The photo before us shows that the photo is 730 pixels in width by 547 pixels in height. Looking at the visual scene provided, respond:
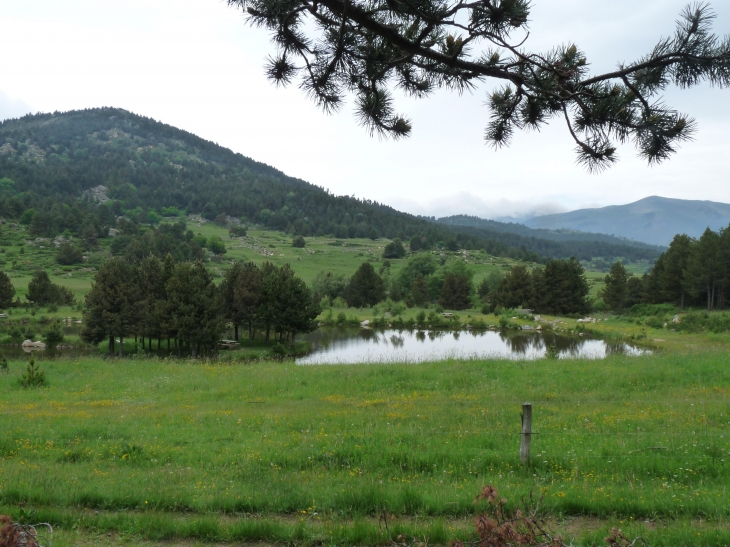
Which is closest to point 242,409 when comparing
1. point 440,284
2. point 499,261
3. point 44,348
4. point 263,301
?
point 263,301

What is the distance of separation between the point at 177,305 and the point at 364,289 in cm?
5169

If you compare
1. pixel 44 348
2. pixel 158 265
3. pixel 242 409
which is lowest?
pixel 44 348

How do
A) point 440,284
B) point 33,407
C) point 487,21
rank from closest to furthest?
point 487,21, point 33,407, point 440,284

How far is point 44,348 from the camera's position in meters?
39.2

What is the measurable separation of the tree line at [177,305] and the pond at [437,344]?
5954 millimetres

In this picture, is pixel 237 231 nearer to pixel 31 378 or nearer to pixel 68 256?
pixel 68 256

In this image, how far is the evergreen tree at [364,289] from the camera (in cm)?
8375

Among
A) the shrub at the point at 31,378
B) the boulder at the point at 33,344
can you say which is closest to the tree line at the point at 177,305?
the boulder at the point at 33,344

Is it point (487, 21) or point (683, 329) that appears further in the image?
point (683, 329)

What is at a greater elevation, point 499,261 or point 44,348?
point 499,261

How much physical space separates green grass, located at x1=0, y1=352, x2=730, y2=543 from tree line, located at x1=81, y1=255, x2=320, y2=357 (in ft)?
61.7

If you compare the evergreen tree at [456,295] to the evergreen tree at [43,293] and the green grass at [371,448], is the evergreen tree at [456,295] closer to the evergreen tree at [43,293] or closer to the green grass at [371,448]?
the evergreen tree at [43,293]

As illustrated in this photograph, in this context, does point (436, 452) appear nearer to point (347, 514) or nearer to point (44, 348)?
point (347, 514)

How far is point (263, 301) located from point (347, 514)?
128ft
